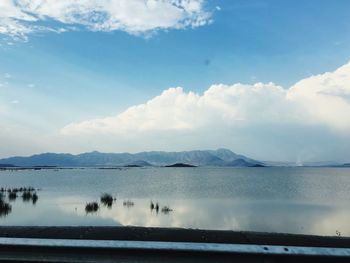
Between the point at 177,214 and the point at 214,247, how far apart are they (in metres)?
30.2

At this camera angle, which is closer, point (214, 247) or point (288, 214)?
point (214, 247)

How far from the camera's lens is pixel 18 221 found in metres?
28.1

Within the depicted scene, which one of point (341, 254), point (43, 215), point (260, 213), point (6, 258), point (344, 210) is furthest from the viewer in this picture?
point (344, 210)

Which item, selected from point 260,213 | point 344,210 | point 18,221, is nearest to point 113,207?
point 18,221

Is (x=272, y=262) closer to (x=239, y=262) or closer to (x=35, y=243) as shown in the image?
(x=239, y=262)

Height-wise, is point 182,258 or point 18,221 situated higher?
point 182,258

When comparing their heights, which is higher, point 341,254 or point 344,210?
point 341,254

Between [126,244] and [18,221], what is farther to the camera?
[18,221]

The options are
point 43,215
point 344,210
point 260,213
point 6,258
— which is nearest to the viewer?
point 6,258

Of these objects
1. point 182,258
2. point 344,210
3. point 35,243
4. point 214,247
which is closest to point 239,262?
point 214,247

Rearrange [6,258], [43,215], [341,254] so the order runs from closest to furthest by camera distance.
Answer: [341,254] < [6,258] < [43,215]

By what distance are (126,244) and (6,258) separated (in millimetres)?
1506

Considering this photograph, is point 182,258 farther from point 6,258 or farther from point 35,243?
point 6,258

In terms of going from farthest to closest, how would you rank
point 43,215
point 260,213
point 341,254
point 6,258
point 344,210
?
point 344,210, point 260,213, point 43,215, point 6,258, point 341,254
